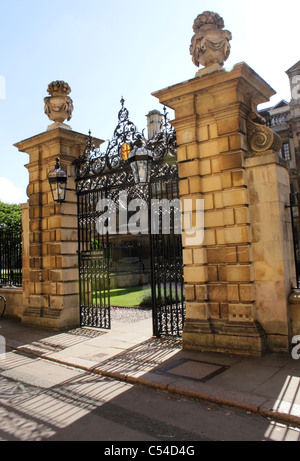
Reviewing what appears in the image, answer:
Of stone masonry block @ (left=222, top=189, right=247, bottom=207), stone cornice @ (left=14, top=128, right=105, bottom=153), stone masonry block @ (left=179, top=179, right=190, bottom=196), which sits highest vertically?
stone cornice @ (left=14, top=128, right=105, bottom=153)

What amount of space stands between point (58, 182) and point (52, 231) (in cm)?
142

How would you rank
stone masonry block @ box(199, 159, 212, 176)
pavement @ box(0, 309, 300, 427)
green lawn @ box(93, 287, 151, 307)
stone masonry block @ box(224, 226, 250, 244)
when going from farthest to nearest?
green lawn @ box(93, 287, 151, 307), stone masonry block @ box(199, 159, 212, 176), stone masonry block @ box(224, 226, 250, 244), pavement @ box(0, 309, 300, 427)

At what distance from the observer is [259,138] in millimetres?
6488

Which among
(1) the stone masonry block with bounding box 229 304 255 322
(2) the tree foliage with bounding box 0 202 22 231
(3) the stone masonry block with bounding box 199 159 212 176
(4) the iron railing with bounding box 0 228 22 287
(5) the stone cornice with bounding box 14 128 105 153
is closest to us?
(1) the stone masonry block with bounding box 229 304 255 322

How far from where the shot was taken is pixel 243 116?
6625 millimetres

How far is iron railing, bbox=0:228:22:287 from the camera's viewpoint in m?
11.5

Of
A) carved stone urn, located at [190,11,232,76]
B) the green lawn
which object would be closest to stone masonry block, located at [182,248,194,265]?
carved stone urn, located at [190,11,232,76]

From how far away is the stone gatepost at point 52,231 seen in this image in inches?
369

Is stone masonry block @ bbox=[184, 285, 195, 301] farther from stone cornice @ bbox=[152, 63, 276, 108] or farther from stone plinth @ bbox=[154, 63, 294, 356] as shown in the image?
stone cornice @ bbox=[152, 63, 276, 108]

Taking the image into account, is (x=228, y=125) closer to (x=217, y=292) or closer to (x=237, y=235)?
(x=237, y=235)

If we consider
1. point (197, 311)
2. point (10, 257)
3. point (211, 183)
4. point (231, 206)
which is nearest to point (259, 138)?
point (211, 183)

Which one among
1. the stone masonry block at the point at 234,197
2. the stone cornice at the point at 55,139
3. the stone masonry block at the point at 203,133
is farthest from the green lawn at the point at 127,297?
the stone masonry block at the point at 203,133

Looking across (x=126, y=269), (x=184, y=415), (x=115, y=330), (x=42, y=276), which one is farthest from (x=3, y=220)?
(x=184, y=415)

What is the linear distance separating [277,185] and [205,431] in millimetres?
4243
